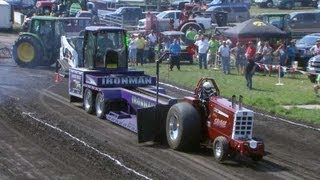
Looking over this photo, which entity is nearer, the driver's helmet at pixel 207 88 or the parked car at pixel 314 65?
the driver's helmet at pixel 207 88

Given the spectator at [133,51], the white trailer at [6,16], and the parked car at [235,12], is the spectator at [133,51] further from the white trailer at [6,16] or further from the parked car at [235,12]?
the parked car at [235,12]

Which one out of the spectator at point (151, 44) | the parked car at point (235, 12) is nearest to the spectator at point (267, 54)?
the spectator at point (151, 44)

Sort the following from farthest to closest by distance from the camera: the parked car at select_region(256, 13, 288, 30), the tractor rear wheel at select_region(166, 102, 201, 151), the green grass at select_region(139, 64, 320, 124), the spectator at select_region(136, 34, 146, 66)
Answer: the parked car at select_region(256, 13, 288, 30) → the spectator at select_region(136, 34, 146, 66) → the green grass at select_region(139, 64, 320, 124) → the tractor rear wheel at select_region(166, 102, 201, 151)

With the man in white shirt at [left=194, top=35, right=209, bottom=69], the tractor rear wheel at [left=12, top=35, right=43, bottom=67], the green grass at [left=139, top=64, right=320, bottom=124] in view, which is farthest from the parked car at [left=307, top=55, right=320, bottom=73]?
the tractor rear wheel at [left=12, top=35, right=43, bottom=67]

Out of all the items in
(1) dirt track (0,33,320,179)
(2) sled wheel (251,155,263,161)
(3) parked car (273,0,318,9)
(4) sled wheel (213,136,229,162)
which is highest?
(3) parked car (273,0,318,9)

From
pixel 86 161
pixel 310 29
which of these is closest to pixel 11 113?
pixel 86 161

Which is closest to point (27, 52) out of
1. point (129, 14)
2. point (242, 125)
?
point (242, 125)

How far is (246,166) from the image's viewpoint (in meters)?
13.2

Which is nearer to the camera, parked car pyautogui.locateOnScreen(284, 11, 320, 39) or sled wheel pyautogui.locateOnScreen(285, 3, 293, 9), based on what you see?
parked car pyautogui.locateOnScreen(284, 11, 320, 39)

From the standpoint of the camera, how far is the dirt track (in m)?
12.5

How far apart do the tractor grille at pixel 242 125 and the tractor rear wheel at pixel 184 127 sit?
3.42ft

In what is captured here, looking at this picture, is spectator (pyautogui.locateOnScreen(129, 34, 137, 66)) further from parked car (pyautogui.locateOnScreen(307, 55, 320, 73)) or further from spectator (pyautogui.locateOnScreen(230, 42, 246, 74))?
parked car (pyautogui.locateOnScreen(307, 55, 320, 73))

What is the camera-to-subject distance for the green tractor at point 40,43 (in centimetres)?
3162

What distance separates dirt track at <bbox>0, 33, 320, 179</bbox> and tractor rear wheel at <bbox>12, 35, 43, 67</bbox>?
11.9 m
